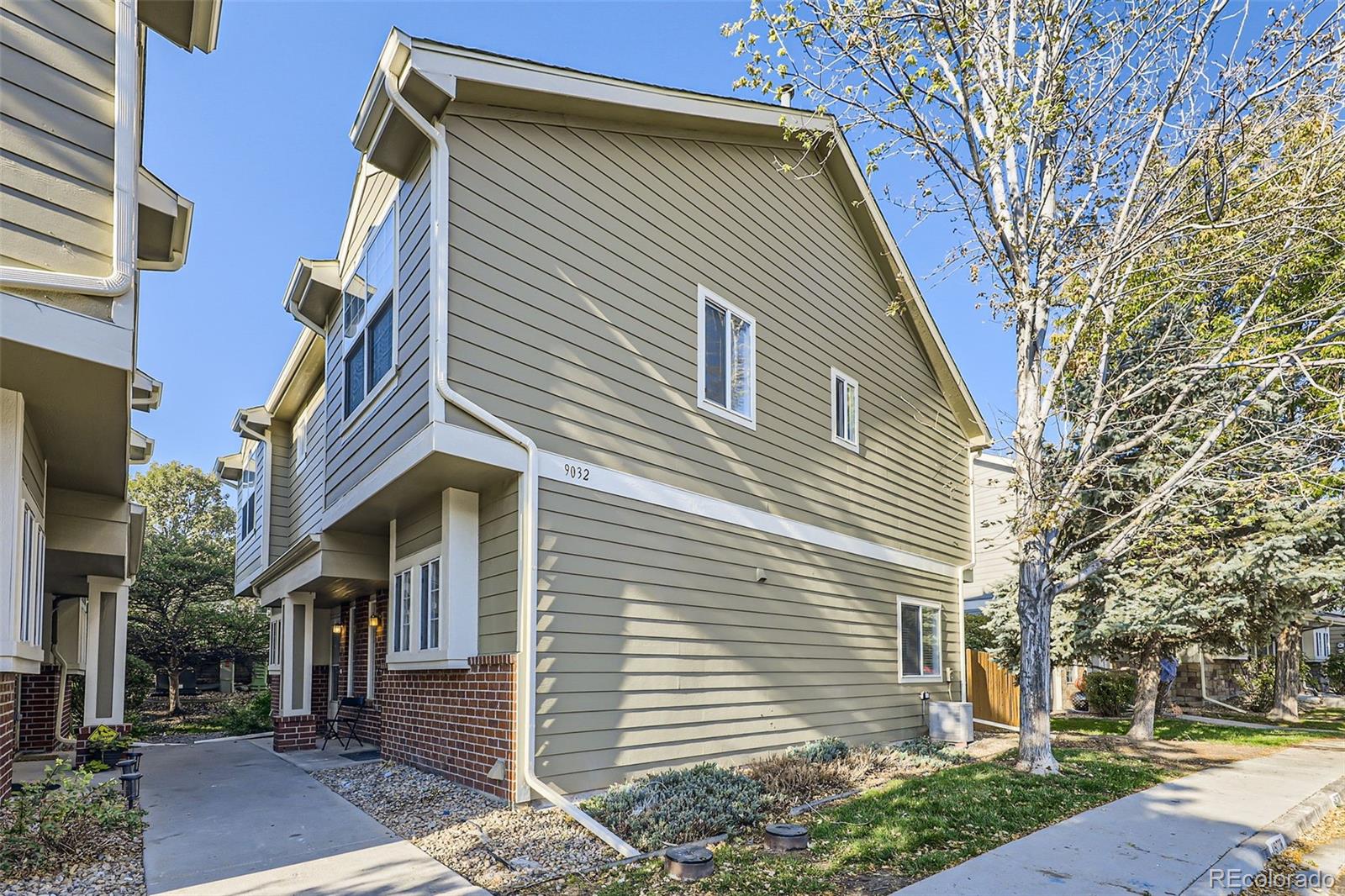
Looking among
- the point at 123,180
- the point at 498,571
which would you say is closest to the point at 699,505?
the point at 498,571

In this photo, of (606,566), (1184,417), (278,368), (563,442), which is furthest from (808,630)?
(278,368)

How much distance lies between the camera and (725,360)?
9.90m

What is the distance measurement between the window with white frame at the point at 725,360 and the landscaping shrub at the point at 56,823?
6194mm

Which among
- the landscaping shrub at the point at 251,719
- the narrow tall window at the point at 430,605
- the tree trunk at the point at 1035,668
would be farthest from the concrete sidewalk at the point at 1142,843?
the landscaping shrub at the point at 251,719

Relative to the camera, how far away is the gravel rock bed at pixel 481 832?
5.65 metres

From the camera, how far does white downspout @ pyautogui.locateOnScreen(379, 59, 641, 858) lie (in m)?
6.95

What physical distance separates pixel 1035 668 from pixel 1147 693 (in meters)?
5.35

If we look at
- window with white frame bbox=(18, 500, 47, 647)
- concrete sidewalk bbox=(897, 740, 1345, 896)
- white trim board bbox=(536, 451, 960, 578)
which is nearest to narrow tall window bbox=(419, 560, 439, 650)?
white trim board bbox=(536, 451, 960, 578)

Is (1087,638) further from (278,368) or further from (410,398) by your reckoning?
(278,368)

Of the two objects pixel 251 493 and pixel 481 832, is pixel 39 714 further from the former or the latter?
pixel 481 832

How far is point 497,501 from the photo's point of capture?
779 cm

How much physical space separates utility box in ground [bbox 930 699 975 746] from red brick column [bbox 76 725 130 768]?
1132cm

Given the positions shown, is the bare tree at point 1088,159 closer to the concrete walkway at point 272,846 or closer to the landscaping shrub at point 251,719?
the concrete walkway at point 272,846

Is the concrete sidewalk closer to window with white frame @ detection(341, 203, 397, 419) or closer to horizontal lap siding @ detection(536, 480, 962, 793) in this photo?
horizontal lap siding @ detection(536, 480, 962, 793)
